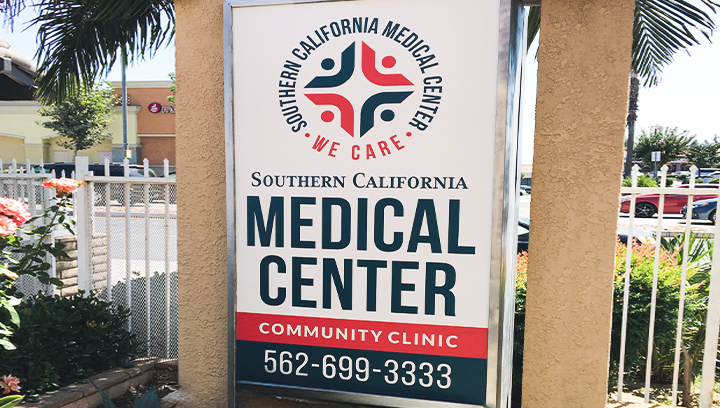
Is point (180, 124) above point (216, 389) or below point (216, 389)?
above

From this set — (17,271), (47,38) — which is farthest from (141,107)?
(17,271)

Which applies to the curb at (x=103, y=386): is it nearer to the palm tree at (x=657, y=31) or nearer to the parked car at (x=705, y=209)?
the palm tree at (x=657, y=31)

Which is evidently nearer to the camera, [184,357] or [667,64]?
[184,357]

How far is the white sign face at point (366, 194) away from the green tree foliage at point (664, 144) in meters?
40.0

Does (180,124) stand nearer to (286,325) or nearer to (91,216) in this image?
(286,325)

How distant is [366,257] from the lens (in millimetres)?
2326

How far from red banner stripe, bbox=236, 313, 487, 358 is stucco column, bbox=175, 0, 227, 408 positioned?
0.96 feet

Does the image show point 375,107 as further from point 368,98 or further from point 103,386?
point 103,386

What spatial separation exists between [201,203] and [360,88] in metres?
1.05

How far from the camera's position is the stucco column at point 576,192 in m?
2.17

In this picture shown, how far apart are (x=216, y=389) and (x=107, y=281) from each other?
1728 millimetres

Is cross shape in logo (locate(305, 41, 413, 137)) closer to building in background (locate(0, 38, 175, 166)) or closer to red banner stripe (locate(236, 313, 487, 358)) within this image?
red banner stripe (locate(236, 313, 487, 358))

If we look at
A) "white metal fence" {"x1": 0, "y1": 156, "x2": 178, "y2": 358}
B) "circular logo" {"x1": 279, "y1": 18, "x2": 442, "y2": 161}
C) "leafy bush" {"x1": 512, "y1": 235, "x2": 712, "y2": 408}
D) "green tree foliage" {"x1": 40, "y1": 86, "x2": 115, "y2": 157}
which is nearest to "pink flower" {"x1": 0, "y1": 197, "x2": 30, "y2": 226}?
"white metal fence" {"x1": 0, "y1": 156, "x2": 178, "y2": 358}

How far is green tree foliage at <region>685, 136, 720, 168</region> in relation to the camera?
38.2 meters
